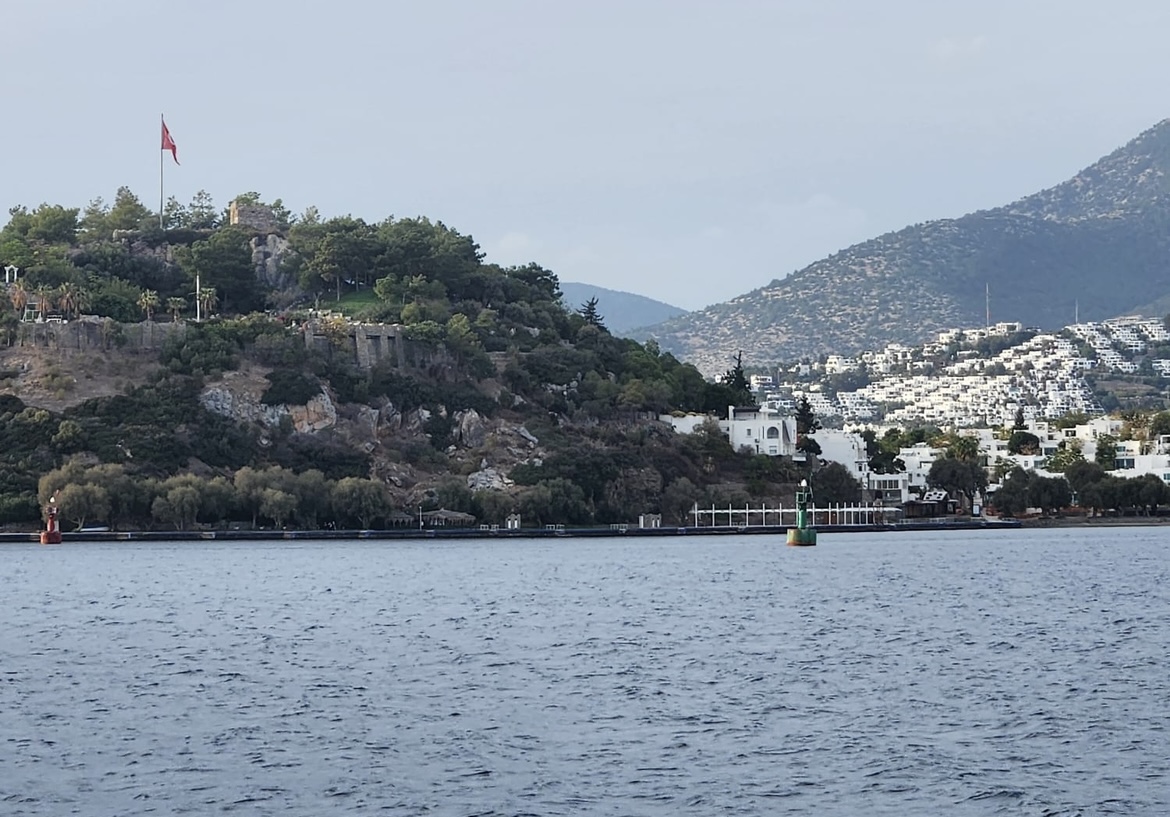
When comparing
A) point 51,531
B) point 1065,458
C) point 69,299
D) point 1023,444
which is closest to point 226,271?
point 69,299

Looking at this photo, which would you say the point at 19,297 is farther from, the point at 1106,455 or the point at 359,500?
the point at 1106,455

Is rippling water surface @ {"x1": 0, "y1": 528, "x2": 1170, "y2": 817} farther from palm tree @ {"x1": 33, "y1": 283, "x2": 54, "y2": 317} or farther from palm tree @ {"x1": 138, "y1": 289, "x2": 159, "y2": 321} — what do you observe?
palm tree @ {"x1": 138, "y1": 289, "x2": 159, "y2": 321}

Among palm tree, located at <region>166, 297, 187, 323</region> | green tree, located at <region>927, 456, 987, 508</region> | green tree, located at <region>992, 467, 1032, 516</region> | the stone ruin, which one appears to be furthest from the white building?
the stone ruin

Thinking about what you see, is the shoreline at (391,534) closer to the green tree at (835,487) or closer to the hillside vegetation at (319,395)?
the hillside vegetation at (319,395)

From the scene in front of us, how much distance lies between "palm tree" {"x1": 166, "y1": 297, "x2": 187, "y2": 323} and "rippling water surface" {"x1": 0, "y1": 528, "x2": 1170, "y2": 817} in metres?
77.1

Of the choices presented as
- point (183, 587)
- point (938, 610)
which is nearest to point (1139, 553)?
point (938, 610)

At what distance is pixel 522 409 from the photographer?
142 metres

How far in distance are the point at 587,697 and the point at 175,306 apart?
381ft

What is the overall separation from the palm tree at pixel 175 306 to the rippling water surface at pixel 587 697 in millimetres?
77149

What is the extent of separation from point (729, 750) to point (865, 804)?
457cm

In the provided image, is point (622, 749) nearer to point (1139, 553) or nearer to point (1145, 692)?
point (1145, 692)

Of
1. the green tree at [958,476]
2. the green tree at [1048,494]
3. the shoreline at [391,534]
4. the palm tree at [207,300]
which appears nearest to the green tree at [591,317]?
the green tree at [958,476]

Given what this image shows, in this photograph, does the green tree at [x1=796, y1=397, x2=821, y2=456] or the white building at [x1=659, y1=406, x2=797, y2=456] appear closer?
the white building at [x1=659, y1=406, x2=797, y2=456]

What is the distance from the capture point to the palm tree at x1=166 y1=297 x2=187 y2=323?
148625 millimetres
